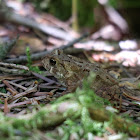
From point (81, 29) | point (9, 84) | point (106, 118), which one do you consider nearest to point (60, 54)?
point (9, 84)

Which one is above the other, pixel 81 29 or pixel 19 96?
pixel 81 29

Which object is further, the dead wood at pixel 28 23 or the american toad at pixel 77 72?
the dead wood at pixel 28 23

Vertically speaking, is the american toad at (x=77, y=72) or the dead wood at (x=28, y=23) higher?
the dead wood at (x=28, y=23)

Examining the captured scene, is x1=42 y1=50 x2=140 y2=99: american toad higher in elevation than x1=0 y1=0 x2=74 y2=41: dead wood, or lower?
lower

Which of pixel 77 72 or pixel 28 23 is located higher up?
pixel 28 23

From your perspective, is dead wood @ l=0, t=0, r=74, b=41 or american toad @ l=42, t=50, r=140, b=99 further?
dead wood @ l=0, t=0, r=74, b=41

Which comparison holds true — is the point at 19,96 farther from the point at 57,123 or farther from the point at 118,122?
the point at 118,122

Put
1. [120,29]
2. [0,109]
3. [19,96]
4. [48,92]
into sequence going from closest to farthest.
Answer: [0,109] < [19,96] < [48,92] < [120,29]

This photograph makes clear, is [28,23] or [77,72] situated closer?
[77,72]
